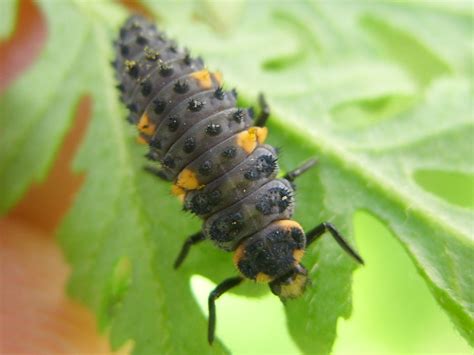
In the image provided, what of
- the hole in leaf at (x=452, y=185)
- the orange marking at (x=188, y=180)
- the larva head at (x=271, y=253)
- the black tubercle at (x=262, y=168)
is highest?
the black tubercle at (x=262, y=168)

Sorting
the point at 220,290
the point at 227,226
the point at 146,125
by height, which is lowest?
the point at 220,290

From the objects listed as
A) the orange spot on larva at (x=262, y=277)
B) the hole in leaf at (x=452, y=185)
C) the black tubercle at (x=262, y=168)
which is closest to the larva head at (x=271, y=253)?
the orange spot on larva at (x=262, y=277)

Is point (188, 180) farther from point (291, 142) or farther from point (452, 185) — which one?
point (452, 185)

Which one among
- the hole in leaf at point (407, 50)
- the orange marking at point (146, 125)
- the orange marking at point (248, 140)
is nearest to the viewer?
the orange marking at point (248, 140)

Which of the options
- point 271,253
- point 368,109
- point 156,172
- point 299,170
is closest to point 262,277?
point 271,253

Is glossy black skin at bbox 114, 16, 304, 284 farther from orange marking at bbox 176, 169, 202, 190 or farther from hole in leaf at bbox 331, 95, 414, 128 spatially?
hole in leaf at bbox 331, 95, 414, 128

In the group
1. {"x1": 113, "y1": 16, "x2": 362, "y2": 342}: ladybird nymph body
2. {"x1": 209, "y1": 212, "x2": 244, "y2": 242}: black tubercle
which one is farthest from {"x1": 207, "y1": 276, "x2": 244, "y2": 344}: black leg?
{"x1": 209, "y1": 212, "x2": 244, "y2": 242}: black tubercle

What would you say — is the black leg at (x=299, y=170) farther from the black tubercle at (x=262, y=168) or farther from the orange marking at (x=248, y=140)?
the orange marking at (x=248, y=140)
